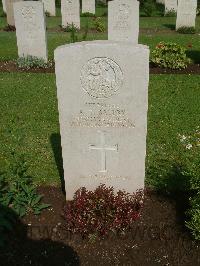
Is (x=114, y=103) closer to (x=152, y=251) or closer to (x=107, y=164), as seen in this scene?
(x=107, y=164)

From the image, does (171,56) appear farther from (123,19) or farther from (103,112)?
(103,112)

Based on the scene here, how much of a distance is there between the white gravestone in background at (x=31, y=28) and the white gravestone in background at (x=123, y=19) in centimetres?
230

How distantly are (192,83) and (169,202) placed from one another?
6088 millimetres

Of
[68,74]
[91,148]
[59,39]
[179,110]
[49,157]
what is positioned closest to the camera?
[68,74]

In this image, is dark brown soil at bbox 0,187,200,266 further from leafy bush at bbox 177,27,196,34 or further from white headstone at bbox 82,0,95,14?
white headstone at bbox 82,0,95,14

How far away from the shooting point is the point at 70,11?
1892cm

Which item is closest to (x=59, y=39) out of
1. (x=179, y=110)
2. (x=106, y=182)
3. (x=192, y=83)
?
(x=192, y=83)

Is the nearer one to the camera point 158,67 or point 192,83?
point 192,83

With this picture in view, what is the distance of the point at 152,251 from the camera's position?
4496 millimetres

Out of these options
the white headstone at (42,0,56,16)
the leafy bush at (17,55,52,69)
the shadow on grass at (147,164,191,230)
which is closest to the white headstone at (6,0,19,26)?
the white headstone at (42,0,56,16)

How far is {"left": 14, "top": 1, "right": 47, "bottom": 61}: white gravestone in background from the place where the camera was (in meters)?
12.4

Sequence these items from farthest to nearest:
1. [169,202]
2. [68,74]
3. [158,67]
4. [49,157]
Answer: [158,67], [49,157], [169,202], [68,74]

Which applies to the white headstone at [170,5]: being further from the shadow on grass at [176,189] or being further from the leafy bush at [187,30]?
the shadow on grass at [176,189]

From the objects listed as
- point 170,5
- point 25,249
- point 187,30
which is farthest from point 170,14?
point 25,249
